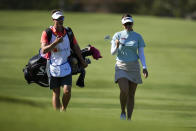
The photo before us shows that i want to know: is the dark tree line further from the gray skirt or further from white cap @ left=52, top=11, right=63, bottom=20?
white cap @ left=52, top=11, right=63, bottom=20

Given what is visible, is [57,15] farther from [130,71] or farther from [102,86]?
[102,86]

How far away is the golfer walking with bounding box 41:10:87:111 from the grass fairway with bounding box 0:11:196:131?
888 mm

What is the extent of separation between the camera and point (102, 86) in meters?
23.3

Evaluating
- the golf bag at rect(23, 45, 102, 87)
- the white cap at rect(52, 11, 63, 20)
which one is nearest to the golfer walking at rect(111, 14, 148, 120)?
the golf bag at rect(23, 45, 102, 87)

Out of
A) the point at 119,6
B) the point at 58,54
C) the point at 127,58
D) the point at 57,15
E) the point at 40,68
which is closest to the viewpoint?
the point at 57,15

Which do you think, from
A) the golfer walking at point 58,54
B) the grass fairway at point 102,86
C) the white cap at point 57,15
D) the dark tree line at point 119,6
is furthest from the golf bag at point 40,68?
the dark tree line at point 119,6

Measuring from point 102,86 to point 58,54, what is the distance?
1089cm

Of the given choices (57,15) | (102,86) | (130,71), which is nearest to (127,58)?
(130,71)

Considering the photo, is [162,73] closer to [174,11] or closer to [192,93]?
[192,93]

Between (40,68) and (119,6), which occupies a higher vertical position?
(119,6)

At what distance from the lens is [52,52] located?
12484 millimetres

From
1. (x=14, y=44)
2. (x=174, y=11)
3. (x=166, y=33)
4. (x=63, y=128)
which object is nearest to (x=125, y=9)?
(x=174, y=11)

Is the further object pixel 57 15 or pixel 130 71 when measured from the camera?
pixel 130 71

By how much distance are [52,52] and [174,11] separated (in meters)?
80.3
